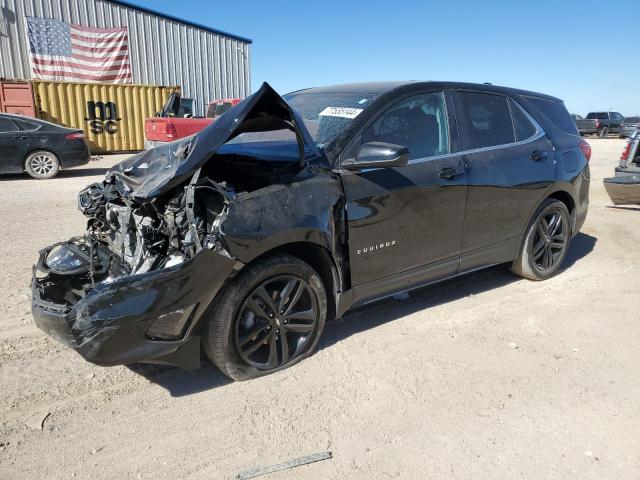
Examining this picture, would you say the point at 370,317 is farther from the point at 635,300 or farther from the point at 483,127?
the point at 635,300

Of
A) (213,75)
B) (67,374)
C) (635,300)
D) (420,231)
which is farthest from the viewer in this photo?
(213,75)

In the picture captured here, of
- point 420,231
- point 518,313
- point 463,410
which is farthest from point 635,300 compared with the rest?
point 463,410

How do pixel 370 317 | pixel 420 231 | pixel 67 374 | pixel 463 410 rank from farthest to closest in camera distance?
pixel 370 317, pixel 420 231, pixel 67 374, pixel 463 410

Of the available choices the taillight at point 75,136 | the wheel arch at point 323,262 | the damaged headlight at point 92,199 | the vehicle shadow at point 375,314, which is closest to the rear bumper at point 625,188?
the vehicle shadow at point 375,314

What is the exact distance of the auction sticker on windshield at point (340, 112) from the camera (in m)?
3.61

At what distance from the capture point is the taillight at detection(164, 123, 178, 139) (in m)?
14.1

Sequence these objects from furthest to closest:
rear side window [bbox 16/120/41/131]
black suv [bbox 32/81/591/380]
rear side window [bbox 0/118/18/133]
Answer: rear side window [bbox 16/120/41/131] → rear side window [bbox 0/118/18/133] → black suv [bbox 32/81/591/380]

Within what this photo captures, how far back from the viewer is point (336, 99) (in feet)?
13.0

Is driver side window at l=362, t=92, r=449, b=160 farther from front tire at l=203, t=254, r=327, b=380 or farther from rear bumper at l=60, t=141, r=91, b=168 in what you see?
rear bumper at l=60, t=141, r=91, b=168

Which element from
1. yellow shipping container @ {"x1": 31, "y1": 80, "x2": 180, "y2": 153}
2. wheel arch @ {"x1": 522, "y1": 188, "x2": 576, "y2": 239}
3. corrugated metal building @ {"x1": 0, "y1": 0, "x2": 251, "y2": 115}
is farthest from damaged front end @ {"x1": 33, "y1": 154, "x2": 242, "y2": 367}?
corrugated metal building @ {"x1": 0, "y1": 0, "x2": 251, "y2": 115}

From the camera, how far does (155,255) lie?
9.79 ft

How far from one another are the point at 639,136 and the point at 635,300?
15.2ft

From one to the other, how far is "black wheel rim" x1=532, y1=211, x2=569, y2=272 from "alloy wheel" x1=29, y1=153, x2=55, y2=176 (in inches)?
438

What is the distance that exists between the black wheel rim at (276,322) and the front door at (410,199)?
42cm
